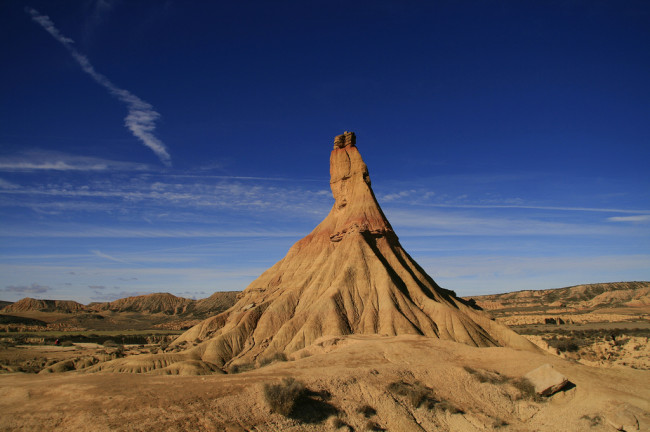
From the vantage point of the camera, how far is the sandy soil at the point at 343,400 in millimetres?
14812

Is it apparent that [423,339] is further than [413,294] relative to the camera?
No

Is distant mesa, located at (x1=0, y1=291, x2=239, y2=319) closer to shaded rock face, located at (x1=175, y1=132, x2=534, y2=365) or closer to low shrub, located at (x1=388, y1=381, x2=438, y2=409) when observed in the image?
shaded rock face, located at (x1=175, y1=132, x2=534, y2=365)

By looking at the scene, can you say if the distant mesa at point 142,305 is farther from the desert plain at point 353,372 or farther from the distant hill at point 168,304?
the desert plain at point 353,372

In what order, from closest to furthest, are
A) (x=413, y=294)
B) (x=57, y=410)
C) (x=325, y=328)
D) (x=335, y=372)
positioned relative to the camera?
(x=57, y=410) → (x=335, y=372) → (x=325, y=328) → (x=413, y=294)

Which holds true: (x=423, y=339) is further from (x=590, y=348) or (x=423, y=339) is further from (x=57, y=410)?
(x=590, y=348)

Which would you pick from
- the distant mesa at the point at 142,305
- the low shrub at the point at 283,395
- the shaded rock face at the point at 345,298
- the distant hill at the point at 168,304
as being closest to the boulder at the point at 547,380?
the low shrub at the point at 283,395

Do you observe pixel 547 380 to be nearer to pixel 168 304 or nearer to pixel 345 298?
pixel 345 298

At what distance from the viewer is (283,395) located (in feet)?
55.9

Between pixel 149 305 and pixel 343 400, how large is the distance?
195666 mm

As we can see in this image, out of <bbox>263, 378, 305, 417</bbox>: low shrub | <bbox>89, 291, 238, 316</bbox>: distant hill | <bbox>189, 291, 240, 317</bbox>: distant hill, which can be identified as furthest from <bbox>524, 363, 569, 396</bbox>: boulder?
<bbox>89, 291, 238, 316</bbox>: distant hill

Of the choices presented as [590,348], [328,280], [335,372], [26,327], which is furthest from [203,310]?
[335,372]

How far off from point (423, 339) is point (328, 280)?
24.6 metres

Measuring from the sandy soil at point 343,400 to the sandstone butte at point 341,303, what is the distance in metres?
17.8

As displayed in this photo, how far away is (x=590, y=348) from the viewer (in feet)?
158
